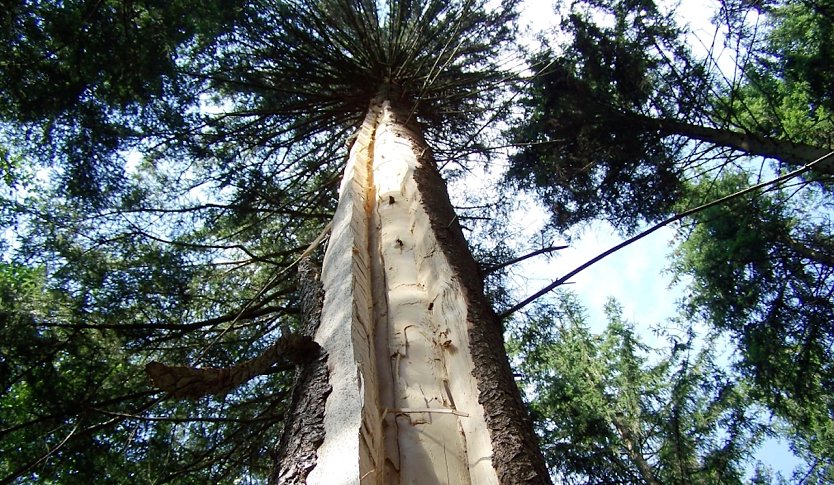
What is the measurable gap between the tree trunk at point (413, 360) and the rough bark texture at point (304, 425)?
0.02m

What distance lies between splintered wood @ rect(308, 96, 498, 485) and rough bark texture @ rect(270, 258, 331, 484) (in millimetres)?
29

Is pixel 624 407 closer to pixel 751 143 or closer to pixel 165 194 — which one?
pixel 751 143

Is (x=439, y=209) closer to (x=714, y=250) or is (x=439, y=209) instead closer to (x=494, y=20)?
(x=494, y=20)

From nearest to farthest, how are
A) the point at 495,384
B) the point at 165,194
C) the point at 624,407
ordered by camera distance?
Result: the point at 495,384 → the point at 165,194 → the point at 624,407

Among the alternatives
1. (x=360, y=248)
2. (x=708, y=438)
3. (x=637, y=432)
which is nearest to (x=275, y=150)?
(x=360, y=248)

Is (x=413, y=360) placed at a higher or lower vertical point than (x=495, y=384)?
higher

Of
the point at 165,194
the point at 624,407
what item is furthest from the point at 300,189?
the point at 624,407

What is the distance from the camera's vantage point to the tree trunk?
4.67 ft

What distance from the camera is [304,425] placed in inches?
59.7

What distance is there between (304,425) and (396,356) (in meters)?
0.45

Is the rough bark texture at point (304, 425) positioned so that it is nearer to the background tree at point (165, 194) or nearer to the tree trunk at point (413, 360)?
the tree trunk at point (413, 360)

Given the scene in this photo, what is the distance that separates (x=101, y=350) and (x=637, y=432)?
7.90 metres

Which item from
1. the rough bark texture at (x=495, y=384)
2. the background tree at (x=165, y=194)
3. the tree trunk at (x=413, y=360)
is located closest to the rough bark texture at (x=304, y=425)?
the tree trunk at (x=413, y=360)

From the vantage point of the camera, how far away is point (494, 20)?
22.3 ft
